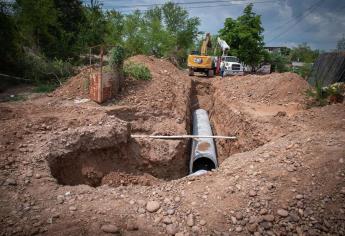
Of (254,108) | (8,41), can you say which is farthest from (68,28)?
(254,108)

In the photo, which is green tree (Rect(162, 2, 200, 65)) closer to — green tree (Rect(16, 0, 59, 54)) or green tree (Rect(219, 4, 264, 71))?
green tree (Rect(219, 4, 264, 71))

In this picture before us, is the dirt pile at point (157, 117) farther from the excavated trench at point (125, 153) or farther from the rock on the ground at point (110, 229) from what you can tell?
the rock on the ground at point (110, 229)

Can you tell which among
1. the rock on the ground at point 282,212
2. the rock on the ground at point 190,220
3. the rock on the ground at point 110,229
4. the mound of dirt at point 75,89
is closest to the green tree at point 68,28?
the mound of dirt at point 75,89

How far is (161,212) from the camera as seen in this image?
4117mm

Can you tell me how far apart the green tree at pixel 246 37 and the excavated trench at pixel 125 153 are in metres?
16.7

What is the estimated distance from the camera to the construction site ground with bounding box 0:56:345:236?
12.5ft

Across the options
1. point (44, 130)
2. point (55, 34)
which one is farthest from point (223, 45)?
point (44, 130)

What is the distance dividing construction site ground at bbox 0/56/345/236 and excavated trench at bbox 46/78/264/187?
28 millimetres

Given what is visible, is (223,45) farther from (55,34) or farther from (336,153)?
(336,153)

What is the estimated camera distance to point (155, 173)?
7.88m

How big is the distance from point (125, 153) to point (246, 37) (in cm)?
2032

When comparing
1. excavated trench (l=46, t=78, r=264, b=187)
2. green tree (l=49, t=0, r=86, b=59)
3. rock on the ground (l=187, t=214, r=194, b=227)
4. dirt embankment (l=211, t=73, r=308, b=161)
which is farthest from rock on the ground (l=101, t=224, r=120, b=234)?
green tree (l=49, t=0, r=86, b=59)

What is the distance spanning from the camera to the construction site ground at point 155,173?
3809 millimetres

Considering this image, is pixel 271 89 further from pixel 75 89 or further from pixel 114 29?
pixel 114 29
